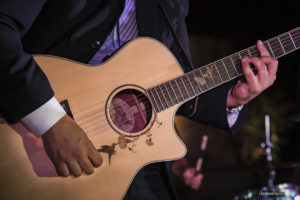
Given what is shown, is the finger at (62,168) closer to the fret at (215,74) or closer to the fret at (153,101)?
the fret at (153,101)

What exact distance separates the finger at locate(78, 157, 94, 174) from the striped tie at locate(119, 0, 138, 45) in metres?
0.65

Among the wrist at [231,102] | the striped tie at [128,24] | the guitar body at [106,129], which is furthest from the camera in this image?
the wrist at [231,102]

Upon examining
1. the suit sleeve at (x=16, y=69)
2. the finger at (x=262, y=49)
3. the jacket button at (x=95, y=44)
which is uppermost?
the suit sleeve at (x=16, y=69)

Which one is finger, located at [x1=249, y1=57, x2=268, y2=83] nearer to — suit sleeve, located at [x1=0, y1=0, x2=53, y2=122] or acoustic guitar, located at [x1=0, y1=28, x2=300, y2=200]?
acoustic guitar, located at [x1=0, y1=28, x2=300, y2=200]

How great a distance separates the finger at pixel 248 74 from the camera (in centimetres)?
165

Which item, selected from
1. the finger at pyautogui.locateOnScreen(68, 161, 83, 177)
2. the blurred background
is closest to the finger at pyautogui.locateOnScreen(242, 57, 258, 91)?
the finger at pyautogui.locateOnScreen(68, 161, 83, 177)

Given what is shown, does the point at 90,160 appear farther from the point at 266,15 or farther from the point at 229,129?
the point at 266,15

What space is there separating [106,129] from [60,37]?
1.62ft

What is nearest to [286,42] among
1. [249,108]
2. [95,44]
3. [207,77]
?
[207,77]

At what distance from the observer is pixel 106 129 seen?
139cm

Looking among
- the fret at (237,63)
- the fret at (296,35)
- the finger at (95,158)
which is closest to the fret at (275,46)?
the fret at (296,35)

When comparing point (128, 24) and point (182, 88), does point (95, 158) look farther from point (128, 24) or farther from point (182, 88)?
point (128, 24)

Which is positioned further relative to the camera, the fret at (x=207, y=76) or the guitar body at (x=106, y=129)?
the fret at (x=207, y=76)

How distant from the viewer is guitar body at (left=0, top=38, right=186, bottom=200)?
123 cm
